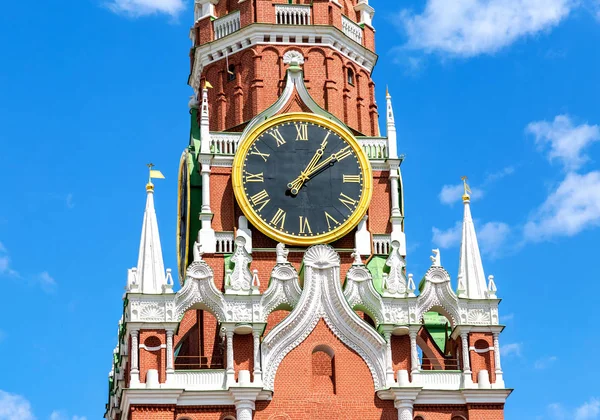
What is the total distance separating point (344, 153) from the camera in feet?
189

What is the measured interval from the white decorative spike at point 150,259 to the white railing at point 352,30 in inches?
389

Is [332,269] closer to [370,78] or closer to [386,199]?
[386,199]

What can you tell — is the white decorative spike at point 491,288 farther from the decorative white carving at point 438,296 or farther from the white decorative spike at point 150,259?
the white decorative spike at point 150,259

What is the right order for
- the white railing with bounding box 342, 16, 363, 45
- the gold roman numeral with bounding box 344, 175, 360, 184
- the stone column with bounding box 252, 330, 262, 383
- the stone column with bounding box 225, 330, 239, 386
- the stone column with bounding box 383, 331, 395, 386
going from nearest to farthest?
the stone column with bounding box 225, 330, 239, 386
the stone column with bounding box 252, 330, 262, 383
the stone column with bounding box 383, 331, 395, 386
the gold roman numeral with bounding box 344, 175, 360, 184
the white railing with bounding box 342, 16, 363, 45

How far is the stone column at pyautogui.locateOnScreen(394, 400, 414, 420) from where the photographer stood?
53.1 m

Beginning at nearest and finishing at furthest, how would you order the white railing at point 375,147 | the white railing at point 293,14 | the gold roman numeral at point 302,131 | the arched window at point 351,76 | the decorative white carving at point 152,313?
the decorative white carving at point 152,313, the gold roman numeral at point 302,131, the white railing at point 375,147, the white railing at point 293,14, the arched window at point 351,76

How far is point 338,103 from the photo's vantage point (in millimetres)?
59812

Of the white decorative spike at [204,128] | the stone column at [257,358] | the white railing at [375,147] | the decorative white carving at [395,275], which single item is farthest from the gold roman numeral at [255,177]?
the stone column at [257,358]

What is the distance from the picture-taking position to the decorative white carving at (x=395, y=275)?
54938mm

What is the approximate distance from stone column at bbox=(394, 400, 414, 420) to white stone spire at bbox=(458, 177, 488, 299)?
384 cm

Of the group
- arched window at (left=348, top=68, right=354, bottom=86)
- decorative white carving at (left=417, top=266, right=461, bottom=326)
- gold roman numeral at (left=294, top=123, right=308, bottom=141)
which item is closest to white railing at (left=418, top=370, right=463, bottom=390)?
decorative white carving at (left=417, top=266, right=461, bottom=326)

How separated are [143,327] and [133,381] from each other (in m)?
1.63

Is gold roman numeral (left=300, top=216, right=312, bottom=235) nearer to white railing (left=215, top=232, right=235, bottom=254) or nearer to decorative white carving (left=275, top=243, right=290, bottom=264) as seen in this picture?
decorative white carving (left=275, top=243, right=290, bottom=264)

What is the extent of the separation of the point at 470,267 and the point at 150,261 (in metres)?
9.60
